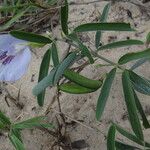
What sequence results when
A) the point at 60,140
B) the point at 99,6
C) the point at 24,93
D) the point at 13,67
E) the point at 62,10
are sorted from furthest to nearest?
the point at 99,6 → the point at 24,93 → the point at 60,140 → the point at 13,67 → the point at 62,10

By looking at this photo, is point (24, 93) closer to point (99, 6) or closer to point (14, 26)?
point (14, 26)

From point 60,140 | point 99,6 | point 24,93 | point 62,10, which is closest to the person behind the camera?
point 62,10

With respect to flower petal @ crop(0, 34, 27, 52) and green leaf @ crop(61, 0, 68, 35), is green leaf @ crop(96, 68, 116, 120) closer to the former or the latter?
green leaf @ crop(61, 0, 68, 35)

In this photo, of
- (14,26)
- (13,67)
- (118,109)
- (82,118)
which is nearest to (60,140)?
(82,118)

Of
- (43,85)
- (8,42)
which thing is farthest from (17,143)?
(8,42)

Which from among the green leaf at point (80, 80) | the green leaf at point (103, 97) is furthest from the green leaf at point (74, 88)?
the green leaf at point (103, 97)

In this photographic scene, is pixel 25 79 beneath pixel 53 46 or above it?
beneath

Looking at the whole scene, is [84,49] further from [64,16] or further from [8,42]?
[8,42]
